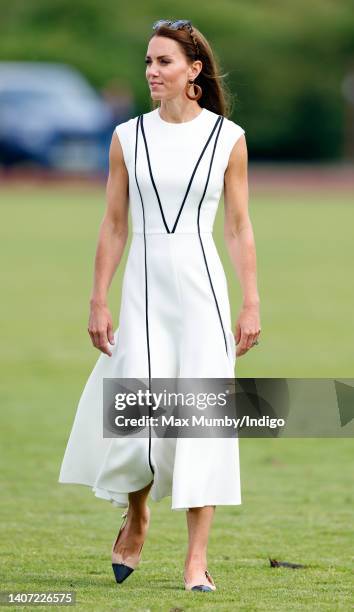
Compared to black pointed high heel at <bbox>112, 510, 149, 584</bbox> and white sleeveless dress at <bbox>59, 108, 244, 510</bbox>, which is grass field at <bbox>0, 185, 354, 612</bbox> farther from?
white sleeveless dress at <bbox>59, 108, 244, 510</bbox>

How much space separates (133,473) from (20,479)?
2.87m

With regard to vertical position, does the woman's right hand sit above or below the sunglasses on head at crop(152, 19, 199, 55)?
below

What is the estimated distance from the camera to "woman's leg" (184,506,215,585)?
5.57m

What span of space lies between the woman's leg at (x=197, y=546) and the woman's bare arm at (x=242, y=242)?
57 cm

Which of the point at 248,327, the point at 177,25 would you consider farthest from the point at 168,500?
the point at 177,25

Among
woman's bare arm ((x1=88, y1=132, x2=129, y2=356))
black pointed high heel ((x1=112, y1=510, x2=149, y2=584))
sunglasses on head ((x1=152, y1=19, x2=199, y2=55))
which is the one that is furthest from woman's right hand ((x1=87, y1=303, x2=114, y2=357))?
sunglasses on head ((x1=152, y1=19, x2=199, y2=55))

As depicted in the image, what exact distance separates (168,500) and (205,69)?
2.95 meters

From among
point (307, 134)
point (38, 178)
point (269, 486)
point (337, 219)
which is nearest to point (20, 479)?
point (269, 486)

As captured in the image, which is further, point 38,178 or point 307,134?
point 307,134

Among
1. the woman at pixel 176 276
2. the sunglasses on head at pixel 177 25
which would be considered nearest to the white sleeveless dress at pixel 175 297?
the woman at pixel 176 276

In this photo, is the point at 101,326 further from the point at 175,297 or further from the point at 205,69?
the point at 205,69

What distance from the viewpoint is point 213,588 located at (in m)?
5.59

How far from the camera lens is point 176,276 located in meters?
5.57

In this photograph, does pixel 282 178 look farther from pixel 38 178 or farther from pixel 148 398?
pixel 148 398
